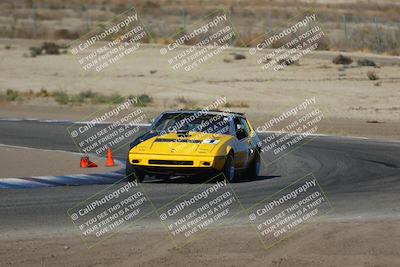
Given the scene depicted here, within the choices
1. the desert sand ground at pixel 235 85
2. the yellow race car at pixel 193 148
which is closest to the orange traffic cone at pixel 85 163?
the yellow race car at pixel 193 148

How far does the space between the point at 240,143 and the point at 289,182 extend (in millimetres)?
1077

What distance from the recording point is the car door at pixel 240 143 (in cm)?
1842

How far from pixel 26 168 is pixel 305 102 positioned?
806 inches

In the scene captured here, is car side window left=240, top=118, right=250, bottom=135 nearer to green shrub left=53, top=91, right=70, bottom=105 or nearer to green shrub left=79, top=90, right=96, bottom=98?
green shrub left=53, top=91, right=70, bottom=105

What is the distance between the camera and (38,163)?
2052 centimetres

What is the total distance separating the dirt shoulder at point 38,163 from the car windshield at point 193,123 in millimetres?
1805

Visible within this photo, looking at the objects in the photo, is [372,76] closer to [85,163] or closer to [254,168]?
[254,168]

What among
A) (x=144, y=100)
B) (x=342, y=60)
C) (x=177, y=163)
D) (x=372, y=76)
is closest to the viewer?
(x=177, y=163)

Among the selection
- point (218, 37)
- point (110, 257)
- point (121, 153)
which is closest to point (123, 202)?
point (110, 257)

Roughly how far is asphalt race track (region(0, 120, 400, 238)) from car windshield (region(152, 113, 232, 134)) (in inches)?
36.3

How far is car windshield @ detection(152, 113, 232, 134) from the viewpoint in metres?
18.5

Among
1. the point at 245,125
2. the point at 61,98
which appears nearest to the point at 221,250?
the point at 245,125

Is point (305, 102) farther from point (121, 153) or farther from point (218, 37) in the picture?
Answer: point (218, 37)

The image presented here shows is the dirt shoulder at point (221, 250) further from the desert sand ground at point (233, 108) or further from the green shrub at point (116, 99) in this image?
the green shrub at point (116, 99)
